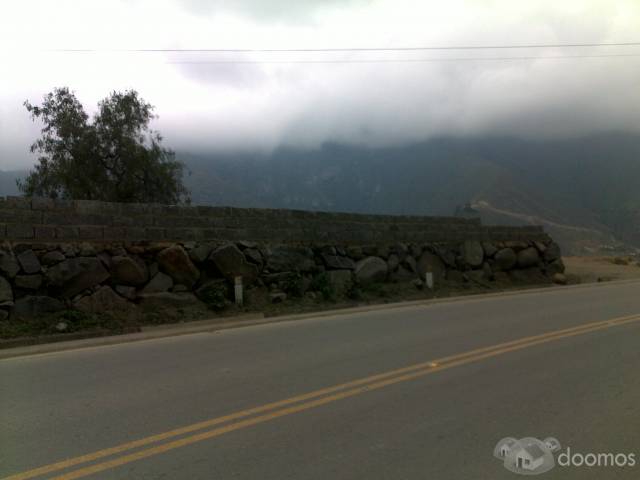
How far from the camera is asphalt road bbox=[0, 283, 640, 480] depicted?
4.70 meters

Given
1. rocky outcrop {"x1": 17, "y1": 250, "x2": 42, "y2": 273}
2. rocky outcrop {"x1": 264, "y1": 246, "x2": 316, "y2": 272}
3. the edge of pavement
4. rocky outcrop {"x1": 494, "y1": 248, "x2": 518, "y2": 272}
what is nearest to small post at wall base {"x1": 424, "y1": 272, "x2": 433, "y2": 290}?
the edge of pavement

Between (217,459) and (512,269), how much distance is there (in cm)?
2044

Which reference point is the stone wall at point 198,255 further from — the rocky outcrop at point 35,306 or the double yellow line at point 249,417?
the double yellow line at point 249,417

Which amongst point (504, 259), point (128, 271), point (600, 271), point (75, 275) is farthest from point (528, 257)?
point (75, 275)

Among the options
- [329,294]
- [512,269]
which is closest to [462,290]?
[512,269]

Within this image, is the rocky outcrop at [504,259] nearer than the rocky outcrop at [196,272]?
No

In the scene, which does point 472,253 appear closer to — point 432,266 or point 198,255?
point 432,266

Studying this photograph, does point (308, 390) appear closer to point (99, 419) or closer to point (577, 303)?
point (99, 419)

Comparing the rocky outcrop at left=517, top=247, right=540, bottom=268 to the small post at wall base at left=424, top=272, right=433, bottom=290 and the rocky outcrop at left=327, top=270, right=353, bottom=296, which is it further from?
the rocky outcrop at left=327, top=270, right=353, bottom=296

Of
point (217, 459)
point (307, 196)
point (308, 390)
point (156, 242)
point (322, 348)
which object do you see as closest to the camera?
point (217, 459)

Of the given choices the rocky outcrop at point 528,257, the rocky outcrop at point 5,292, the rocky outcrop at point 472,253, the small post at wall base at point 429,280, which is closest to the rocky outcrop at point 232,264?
the rocky outcrop at point 5,292

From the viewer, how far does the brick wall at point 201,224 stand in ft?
39.5

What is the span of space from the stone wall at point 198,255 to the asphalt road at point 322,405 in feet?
8.71

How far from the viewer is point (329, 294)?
54.5 ft
